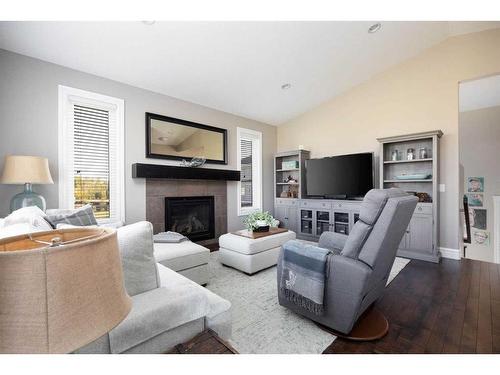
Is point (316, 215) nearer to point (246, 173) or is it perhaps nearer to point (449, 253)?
point (246, 173)

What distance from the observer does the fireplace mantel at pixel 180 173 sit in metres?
3.65

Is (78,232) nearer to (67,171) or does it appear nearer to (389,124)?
(67,171)

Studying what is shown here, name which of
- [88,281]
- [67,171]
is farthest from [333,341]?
[67,171]

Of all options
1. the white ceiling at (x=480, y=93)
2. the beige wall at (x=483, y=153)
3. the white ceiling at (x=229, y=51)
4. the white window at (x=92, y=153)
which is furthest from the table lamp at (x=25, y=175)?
the beige wall at (x=483, y=153)

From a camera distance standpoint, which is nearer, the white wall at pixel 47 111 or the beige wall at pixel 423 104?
the white wall at pixel 47 111

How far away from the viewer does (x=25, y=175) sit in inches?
98.7

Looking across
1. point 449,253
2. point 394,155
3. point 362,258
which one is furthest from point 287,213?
point 362,258

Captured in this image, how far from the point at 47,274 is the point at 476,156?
6767 millimetres

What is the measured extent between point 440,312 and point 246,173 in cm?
407

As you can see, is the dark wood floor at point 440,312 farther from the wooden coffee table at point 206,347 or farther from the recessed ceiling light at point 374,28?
the recessed ceiling light at point 374,28

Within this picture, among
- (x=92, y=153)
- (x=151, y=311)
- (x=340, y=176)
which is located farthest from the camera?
(x=340, y=176)

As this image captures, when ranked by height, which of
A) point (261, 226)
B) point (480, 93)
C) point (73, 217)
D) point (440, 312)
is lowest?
point (440, 312)

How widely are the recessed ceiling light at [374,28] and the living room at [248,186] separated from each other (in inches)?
6.1

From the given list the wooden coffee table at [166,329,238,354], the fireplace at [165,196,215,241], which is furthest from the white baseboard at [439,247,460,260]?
the wooden coffee table at [166,329,238,354]
